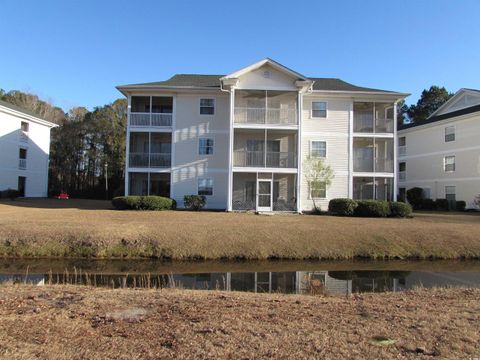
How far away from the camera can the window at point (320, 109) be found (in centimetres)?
3123

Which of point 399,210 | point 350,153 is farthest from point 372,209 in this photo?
point 350,153

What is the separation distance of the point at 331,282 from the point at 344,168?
64.3ft

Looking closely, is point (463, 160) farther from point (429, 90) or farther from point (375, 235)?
point (429, 90)

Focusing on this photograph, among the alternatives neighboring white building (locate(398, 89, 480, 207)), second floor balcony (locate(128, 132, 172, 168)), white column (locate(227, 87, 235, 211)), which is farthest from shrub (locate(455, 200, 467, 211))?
second floor balcony (locate(128, 132, 172, 168))

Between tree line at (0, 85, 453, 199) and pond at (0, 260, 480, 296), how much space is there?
125 ft

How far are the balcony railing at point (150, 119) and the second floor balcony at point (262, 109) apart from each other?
5.16 metres

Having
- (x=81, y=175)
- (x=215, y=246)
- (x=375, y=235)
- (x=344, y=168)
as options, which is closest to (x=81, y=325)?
(x=215, y=246)

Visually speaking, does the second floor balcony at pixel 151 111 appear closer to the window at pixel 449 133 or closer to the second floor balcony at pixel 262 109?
the second floor balcony at pixel 262 109

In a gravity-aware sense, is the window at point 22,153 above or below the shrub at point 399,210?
above

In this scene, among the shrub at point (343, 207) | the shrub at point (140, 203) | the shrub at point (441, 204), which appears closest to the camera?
the shrub at point (140, 203)

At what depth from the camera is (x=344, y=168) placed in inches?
1219

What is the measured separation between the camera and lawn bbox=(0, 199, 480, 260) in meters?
15.8

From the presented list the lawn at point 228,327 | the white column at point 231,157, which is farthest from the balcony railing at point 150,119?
the lawn at point 228,327

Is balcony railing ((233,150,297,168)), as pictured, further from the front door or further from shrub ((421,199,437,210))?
shrub ((421,199,437,210))
